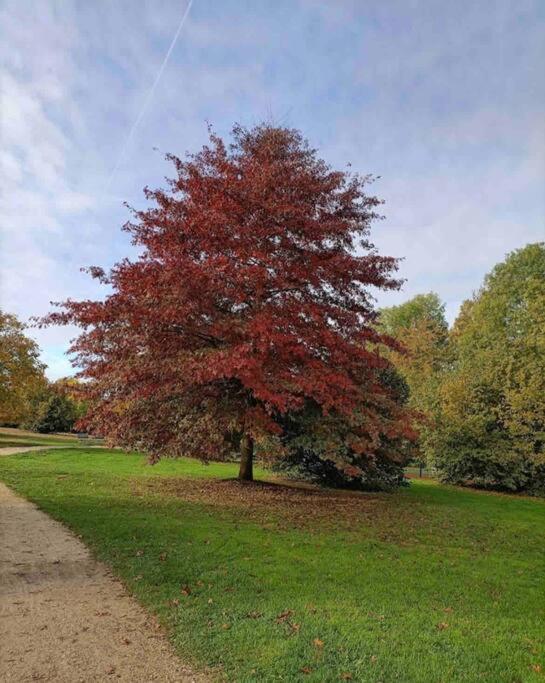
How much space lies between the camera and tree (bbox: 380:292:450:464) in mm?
27227

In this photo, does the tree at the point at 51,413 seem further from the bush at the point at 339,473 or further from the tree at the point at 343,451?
the tree at the point at 343,451

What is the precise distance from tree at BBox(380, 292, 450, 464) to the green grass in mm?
15316

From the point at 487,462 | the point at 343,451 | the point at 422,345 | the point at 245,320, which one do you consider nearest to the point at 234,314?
the point at 245,320

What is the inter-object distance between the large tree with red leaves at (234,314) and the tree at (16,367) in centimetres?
1803

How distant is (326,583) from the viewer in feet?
18.8

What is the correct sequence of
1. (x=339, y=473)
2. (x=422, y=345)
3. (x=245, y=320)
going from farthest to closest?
(x=422, y=345)
(x=339, y=473)
(x=245, y=320)

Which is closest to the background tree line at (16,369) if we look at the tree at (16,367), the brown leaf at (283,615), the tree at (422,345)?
the tree at (16,367)

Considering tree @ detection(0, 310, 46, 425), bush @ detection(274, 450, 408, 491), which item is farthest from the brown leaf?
tree @ detection(0, 310, 46, 425)

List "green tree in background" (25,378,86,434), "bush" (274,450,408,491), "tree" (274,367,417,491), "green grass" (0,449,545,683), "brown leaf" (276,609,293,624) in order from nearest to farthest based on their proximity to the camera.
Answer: "green grass" (0,449,545,683) < "brown leaf" (276,609,293,624) < "tree" (274,367,417,491) < "bush" (274,450,408,491) < "green tree in background" (25,378,86,434)

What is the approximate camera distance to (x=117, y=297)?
11.0 meters

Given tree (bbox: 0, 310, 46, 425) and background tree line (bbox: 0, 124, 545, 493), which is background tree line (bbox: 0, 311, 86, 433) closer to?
tree (bbox: 0, 310, 46, 425)

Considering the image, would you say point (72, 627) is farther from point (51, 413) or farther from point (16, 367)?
point (51, 413)

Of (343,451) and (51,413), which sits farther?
(51,413)

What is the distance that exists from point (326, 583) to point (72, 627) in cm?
270
